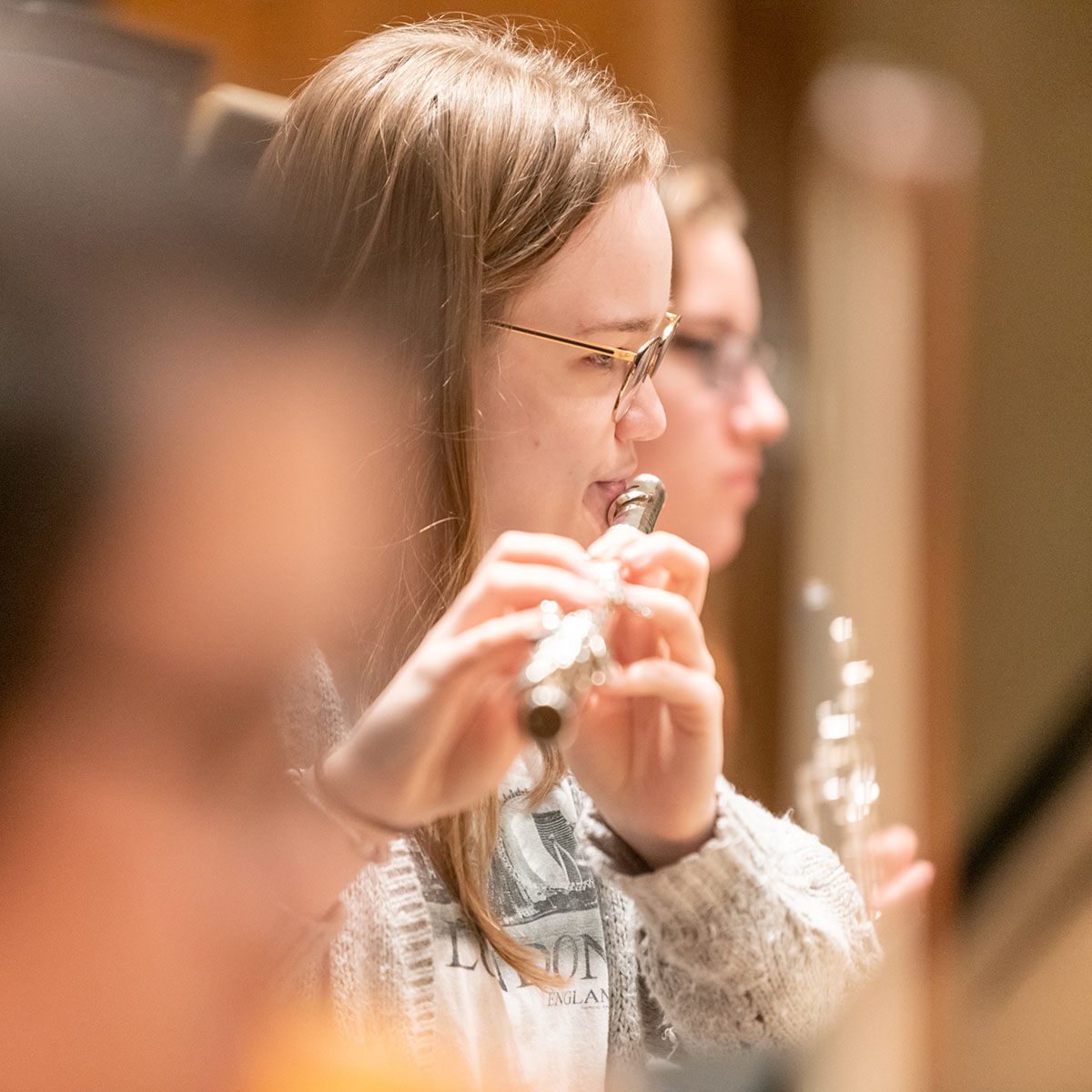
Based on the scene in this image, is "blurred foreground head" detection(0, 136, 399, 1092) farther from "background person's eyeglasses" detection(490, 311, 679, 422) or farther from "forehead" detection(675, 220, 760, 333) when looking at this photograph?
"forehead" detection(675, 220, 760, 333)

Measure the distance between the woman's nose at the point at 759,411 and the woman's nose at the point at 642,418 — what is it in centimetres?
23

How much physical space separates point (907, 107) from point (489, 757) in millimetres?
502

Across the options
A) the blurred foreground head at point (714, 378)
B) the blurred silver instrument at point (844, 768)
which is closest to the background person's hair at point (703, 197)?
the blurred foreground head at point (714, 378)

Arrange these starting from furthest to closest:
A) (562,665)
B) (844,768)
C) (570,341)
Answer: (844,768) → (570,341) → (562,665)

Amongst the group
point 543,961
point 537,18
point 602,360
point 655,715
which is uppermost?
point 537,18

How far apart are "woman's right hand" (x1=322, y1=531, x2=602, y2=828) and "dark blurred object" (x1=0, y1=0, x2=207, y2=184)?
0.16m

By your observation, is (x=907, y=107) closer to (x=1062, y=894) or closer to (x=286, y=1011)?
(x=1062, y=894)

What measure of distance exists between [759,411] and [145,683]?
0.42 metres

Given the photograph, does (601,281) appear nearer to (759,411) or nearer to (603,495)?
(603,495)

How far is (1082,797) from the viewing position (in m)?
0.55

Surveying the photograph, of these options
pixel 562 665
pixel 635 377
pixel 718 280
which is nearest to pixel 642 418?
pixel 635 377

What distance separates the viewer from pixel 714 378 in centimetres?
63

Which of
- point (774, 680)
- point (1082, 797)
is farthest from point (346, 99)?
point (1082, 797)

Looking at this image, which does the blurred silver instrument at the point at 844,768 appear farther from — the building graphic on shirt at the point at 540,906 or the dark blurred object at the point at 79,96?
the dark blurred object at the point at 79,96
